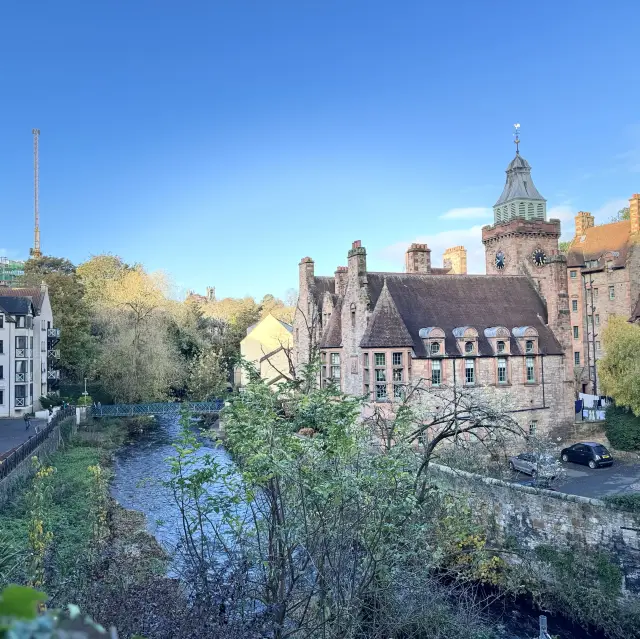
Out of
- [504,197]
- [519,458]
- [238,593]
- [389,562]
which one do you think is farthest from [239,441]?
[504,197]

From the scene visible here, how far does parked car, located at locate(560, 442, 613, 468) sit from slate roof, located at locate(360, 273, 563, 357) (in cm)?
664

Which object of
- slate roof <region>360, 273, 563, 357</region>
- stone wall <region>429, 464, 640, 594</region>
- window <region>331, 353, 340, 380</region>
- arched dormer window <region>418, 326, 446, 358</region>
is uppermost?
slate roof <region>360, 273, 563, 357</region>

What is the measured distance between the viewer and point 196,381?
57.0 metres

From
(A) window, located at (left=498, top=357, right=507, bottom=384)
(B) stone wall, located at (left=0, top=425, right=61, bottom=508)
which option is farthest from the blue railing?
(A) window, located at (left=498, top=357, right=507, bottom=384)

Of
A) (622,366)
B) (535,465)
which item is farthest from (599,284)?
(535,465)

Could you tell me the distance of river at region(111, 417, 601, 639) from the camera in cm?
1797

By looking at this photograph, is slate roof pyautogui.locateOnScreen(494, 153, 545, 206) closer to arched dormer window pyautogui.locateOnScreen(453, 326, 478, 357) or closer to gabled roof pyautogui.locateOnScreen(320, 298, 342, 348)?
arched dormer window pyautogui.locateOnScreen(453, 326, 478, 357)

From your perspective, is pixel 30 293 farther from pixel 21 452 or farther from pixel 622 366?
pixel 622 366

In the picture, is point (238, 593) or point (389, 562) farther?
point (389, 562)

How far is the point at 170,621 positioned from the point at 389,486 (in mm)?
4604

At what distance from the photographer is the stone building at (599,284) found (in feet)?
142

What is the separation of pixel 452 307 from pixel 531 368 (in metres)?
5.71

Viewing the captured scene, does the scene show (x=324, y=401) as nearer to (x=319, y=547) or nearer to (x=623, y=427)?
(x=319, y=547)

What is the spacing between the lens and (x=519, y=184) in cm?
4047
